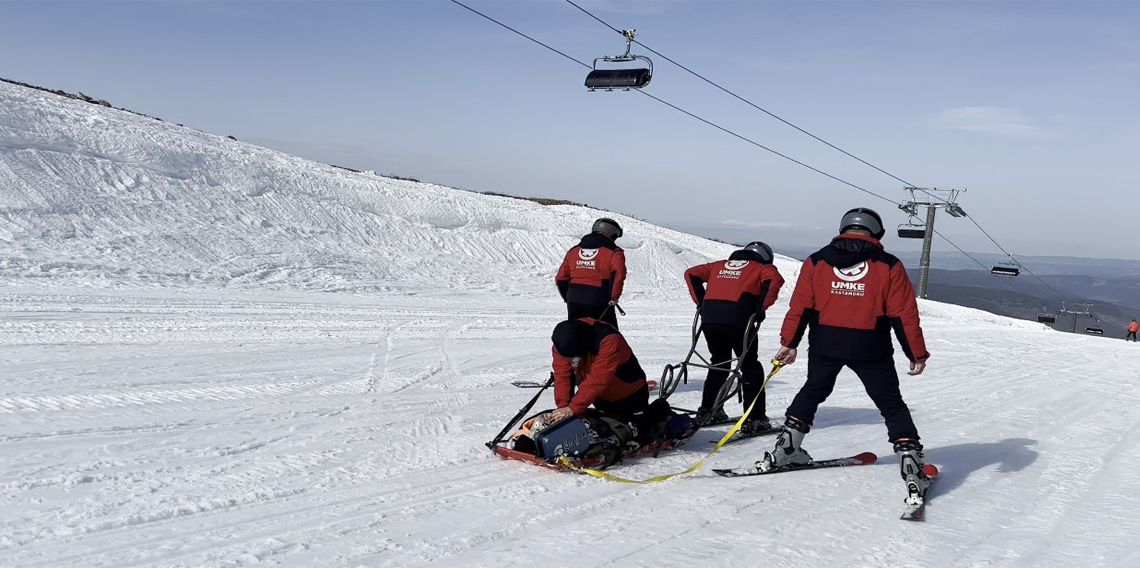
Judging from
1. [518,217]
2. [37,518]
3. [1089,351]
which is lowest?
[37,518]

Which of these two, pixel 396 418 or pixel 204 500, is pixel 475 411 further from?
pixel 204 500

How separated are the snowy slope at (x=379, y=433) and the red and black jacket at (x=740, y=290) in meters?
1.16

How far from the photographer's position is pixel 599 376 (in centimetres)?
566

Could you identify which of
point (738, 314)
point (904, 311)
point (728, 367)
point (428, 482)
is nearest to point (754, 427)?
point (728, 367)

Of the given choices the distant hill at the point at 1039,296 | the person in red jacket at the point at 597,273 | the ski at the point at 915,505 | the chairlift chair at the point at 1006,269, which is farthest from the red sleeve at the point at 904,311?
the distant hill at the point at 1039,296

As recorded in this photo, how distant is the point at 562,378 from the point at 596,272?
2444 mm

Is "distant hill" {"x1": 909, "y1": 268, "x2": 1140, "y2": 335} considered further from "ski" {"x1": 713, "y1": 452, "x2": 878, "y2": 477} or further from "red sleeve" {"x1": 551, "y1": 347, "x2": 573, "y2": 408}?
"red sleeve" {"x1": 551, "y1": 347, "x2": 573, "y2": 408}

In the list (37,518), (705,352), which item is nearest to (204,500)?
(37,518)

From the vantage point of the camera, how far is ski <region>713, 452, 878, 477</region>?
18.4 feet

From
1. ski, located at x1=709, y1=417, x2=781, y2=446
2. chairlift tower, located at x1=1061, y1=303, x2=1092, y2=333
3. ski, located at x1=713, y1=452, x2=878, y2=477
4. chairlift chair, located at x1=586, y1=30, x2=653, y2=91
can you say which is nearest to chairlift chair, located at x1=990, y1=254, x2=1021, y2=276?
chairlift tower, located at x1=1061, y1=303, x2=1092, y2=333

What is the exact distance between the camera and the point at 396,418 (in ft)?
22.1

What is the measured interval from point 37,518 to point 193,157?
1933 cm

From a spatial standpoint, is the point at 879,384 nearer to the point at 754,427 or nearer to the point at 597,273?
the point at 754,427

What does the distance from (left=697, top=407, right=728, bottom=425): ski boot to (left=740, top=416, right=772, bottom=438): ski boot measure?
0.94 feet
